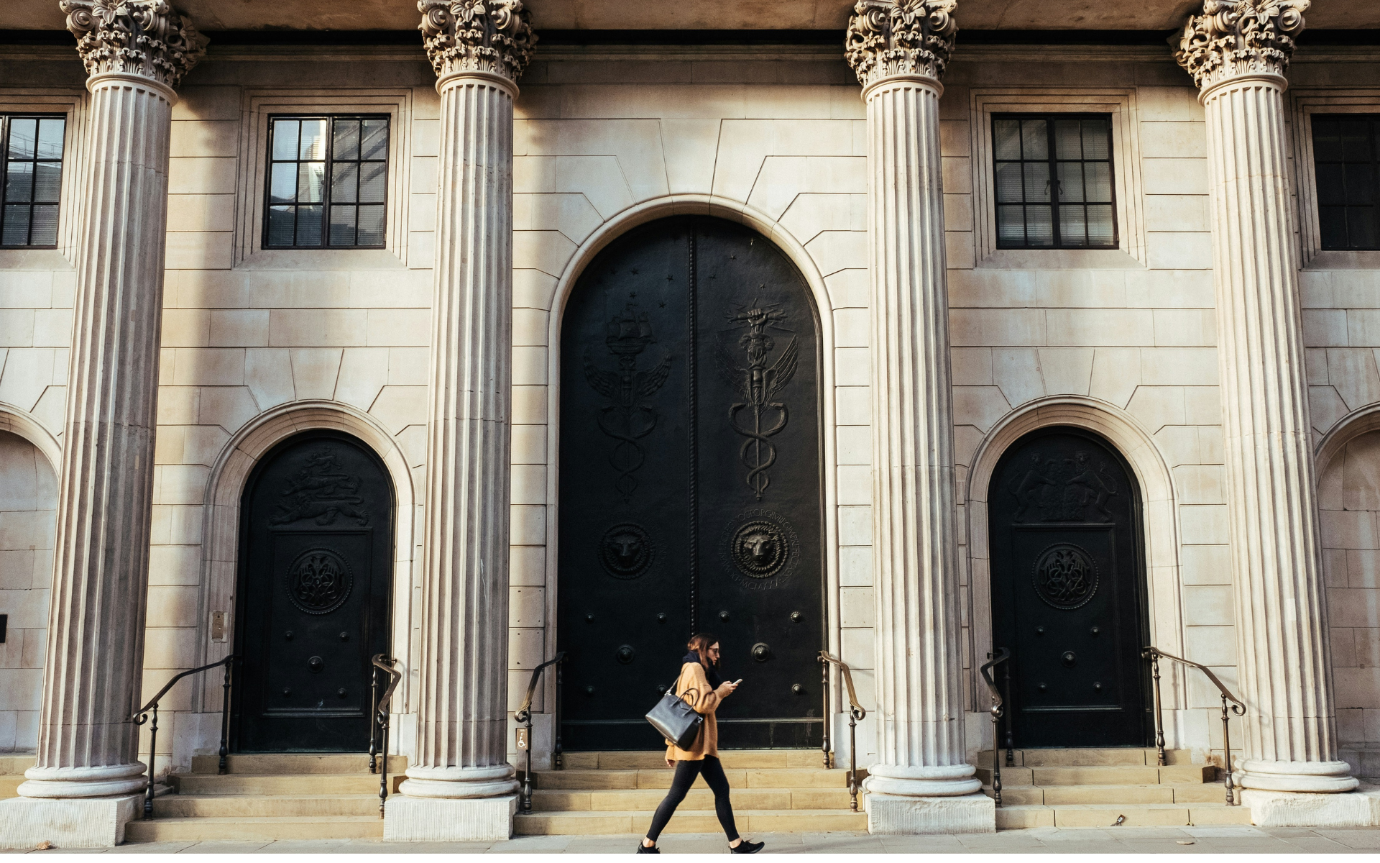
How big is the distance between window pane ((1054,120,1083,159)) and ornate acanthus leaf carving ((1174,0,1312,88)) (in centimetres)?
153

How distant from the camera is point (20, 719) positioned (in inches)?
486

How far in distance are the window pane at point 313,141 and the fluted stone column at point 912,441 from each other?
19.8ft

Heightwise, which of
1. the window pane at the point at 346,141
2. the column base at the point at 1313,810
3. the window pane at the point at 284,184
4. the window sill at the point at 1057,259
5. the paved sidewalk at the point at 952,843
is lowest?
the paved sidewalk at the point at 952,843

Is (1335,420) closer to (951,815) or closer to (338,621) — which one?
(951,815)

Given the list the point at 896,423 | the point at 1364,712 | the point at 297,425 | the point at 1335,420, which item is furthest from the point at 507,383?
the point at 1364,712

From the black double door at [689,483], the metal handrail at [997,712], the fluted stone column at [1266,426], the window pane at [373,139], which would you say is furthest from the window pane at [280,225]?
the fluted stone column at [1266,426]

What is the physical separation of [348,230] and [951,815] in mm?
8900

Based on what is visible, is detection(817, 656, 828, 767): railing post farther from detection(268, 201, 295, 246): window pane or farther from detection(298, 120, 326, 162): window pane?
detection(298, 120, 326, 162): window pane

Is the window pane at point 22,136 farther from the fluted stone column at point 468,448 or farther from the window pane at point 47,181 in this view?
the fluted stone column at point 468,448

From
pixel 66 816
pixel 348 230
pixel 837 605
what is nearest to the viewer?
pixel 66 816

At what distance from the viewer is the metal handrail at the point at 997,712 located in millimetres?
10719

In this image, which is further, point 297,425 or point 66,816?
point 297,425

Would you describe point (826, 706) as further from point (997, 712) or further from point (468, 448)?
point (468, 448)

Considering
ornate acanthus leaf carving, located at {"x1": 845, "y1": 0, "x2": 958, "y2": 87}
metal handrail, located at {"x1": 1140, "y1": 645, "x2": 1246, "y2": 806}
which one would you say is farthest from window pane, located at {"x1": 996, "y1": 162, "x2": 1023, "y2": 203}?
metal handrail, located at {"x1": 1140, "y1": 645, "x2": 1246, "y2": 806}
